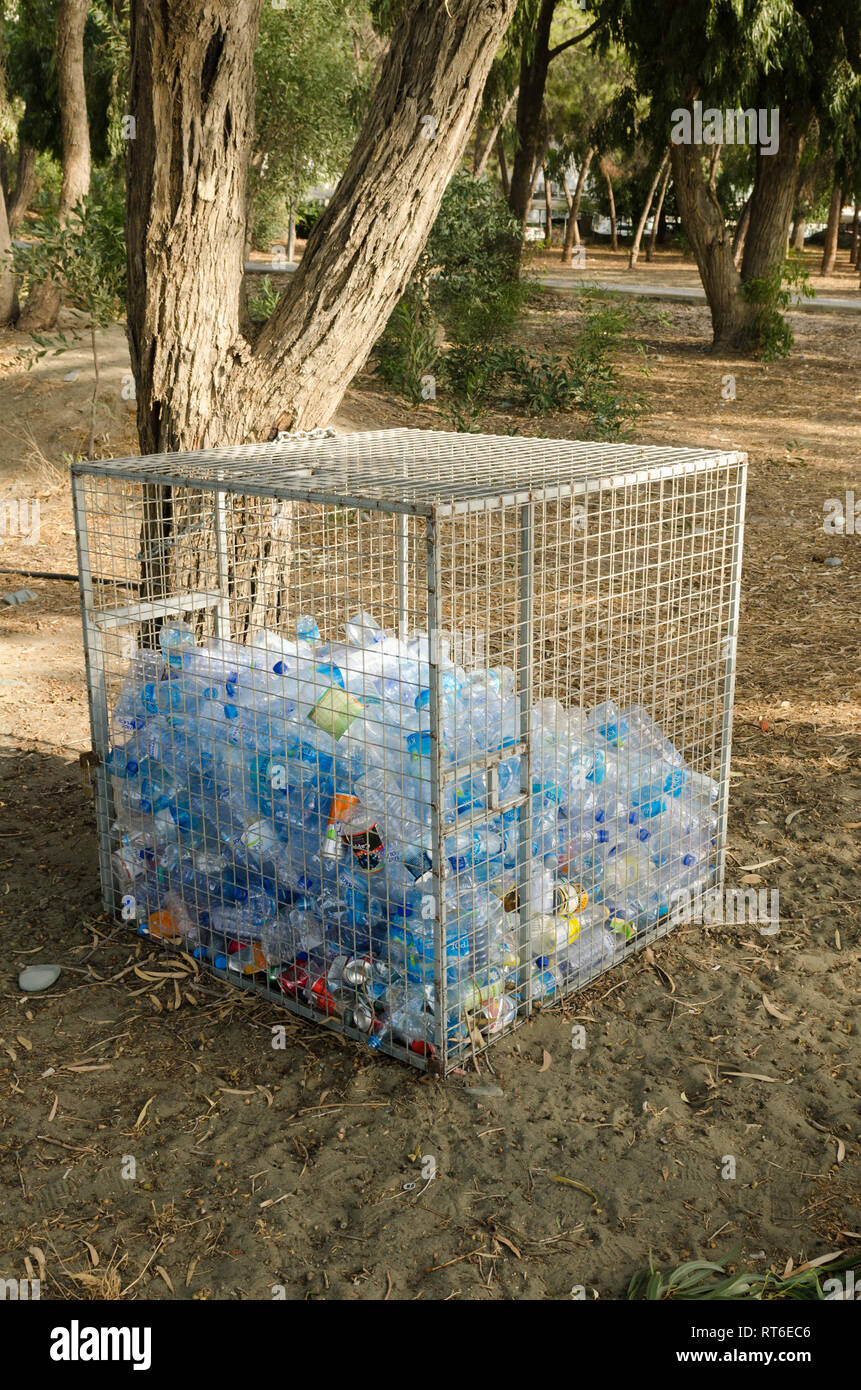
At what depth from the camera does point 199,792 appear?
320 cm

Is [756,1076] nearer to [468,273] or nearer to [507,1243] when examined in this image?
[507,1243]

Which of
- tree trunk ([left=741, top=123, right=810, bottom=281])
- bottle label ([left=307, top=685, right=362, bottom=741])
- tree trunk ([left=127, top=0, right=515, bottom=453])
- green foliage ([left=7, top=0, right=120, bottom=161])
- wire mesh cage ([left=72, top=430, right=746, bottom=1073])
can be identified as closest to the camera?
wire mesh cage ([left=72, top=430, right=746, bottom=1073])

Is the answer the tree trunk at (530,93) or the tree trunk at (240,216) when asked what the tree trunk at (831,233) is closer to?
the tree trunk at (530,93)

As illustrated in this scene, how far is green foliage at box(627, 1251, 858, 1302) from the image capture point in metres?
2.13

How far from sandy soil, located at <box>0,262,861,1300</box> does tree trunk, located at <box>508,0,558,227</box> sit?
41.6 feet

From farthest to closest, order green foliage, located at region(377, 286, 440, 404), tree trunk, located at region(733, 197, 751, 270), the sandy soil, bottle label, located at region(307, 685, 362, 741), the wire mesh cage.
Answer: tree trunk, located at region(733, 197, 751, 270), green foliage, located at region(377, 286, 440, 404), bottle label, located at region(307, 685, 362, 741), the wire mesh cage, the sandy soil

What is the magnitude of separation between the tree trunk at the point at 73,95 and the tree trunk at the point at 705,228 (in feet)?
20.4

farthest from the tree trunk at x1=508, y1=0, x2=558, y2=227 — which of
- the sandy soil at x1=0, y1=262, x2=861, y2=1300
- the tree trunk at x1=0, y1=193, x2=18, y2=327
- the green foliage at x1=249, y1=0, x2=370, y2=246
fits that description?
the sandy soil at x1=0, y1=262, x2=861, y2=1300

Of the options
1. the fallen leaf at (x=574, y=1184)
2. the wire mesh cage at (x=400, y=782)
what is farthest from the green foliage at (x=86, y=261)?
the fallen leaf at (x=574, y=1184)

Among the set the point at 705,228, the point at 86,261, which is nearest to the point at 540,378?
the point at 705,228

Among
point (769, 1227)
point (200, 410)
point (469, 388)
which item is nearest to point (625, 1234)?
point (769, 1227)

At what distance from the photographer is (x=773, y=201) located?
13.0 meters

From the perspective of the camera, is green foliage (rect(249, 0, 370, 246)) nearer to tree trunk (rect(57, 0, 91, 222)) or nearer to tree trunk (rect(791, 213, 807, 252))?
tree trunk (rect(57, 0, 91, 222))

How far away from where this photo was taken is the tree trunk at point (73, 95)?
11.0 meters
